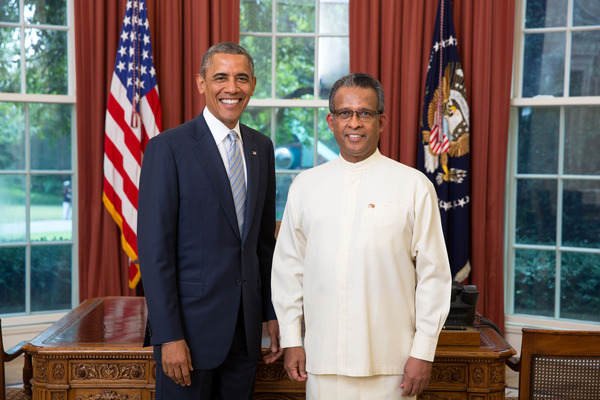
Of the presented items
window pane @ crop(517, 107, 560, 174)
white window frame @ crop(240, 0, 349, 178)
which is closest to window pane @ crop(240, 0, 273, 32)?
white window frame @ crop(240, 0, 349, 178)

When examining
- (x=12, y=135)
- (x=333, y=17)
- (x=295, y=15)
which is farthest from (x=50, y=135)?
(x=333, y=17)

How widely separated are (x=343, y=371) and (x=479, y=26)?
9.91ft

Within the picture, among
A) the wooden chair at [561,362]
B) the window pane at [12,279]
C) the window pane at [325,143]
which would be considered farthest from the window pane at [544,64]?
the window pane at [12,279]

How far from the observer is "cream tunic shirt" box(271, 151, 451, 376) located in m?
1.72

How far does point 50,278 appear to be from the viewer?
4.25 metres

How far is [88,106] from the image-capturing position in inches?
162

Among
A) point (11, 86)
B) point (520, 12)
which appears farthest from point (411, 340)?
point (11, 86)

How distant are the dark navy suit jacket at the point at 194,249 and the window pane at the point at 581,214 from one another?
299 cm

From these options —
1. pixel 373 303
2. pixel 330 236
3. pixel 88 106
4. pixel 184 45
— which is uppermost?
pixel 184 45

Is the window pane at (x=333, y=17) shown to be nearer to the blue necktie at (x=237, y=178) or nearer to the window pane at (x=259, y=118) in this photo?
the window pane at (x=259, y=118)

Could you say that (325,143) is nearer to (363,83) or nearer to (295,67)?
(295,67)

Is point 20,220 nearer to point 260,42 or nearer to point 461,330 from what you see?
point 260,42

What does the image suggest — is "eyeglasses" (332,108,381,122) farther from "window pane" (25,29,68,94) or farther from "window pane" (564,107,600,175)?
"window pane" (25,29,68,94)

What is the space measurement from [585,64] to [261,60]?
2201 millimetres
